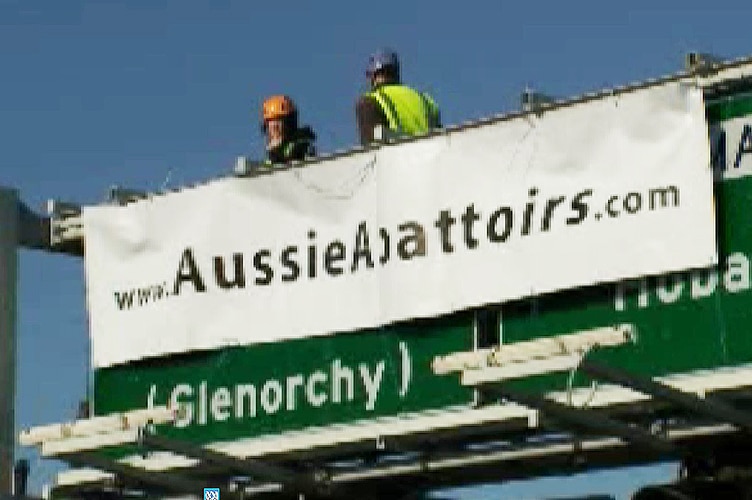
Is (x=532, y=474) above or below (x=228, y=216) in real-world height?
below

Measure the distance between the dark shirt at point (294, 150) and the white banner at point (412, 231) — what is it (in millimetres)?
268

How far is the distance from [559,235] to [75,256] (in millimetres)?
6097

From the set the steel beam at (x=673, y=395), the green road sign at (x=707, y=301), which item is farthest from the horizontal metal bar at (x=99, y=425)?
the steel beam at (x=673, y=395)

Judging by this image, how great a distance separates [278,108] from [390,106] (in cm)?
113

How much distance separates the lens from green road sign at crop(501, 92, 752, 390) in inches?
724

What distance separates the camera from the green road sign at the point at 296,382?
20234 mm

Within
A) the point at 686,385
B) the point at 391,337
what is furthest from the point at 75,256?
the point at 686,385

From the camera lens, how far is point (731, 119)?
61.3 ft

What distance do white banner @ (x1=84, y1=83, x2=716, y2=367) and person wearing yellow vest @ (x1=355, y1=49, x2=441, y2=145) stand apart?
1.31 feet

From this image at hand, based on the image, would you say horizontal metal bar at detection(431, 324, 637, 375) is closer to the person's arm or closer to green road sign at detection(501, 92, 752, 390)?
green road sign at detection(501, 92, 752, 390)

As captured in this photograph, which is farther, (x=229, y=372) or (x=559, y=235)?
(x=229, y=372)

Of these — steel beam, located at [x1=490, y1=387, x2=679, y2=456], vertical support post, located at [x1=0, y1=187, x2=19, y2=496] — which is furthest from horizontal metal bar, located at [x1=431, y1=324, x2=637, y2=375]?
vertical support post, located at [x1=0, y1=187, x2=19, y2=496]

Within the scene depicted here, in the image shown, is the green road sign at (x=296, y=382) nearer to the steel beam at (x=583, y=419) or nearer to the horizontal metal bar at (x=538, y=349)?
the steel beam at (x=583, y=419)

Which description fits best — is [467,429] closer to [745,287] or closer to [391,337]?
[391,337]
